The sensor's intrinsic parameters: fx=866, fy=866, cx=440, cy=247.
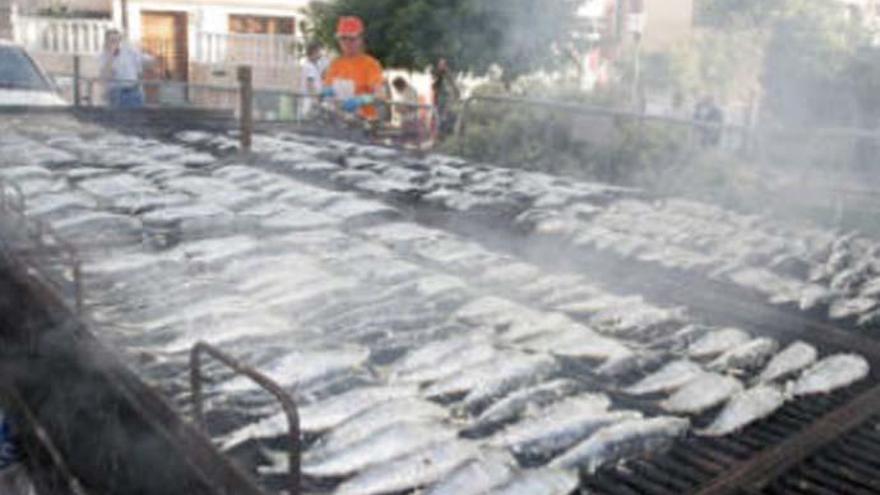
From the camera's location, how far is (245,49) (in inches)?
988

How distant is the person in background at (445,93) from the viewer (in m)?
14.7

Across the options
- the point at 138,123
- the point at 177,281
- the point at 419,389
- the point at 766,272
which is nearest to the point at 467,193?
the point at 766,272

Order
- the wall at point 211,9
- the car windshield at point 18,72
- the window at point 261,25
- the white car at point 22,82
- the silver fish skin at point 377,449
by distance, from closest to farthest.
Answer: the silver fish skin at point 377,449 < the white car at point 22,82 < the car windshield at point 18,72 < the wall at point 211,9 < the window at point 261,25

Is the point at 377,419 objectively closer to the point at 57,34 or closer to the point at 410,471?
the point at 410,471

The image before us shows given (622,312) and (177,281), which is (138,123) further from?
(622,312)

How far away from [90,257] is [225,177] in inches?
98.5

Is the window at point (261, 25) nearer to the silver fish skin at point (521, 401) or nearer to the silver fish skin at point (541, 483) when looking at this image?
the silver fish skin at point (521, 401)

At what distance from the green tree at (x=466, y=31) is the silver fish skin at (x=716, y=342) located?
7.41m

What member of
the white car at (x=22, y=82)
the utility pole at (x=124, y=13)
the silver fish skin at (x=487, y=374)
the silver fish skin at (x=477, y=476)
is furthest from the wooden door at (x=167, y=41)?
the silver fish skin at (x=477, y=476)

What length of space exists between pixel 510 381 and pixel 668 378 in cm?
63

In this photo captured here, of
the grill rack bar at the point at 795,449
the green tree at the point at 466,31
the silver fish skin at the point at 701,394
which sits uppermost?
the green tree at the point at 466,31

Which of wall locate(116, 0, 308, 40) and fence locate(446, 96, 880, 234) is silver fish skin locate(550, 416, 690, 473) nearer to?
fence locate(446, 96, 880, 234)

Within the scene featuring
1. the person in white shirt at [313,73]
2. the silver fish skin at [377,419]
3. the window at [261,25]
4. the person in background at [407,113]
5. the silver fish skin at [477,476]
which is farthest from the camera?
the window at [261,25]

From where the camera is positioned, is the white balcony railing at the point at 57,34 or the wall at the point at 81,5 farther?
the wall at the point at 81,5
